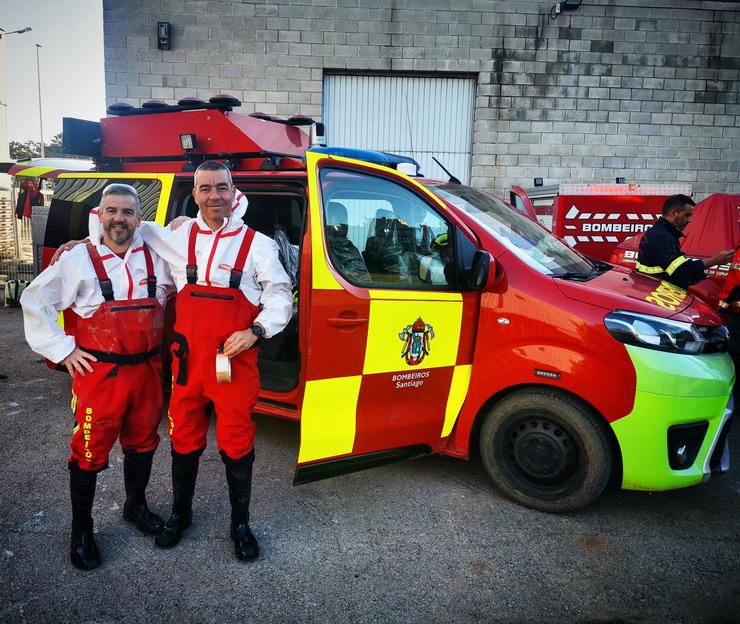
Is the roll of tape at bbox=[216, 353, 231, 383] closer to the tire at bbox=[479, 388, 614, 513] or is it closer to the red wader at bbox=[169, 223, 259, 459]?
the red wader at bbox=[169, 223, 259, 459]

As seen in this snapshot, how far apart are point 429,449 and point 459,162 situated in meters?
7.04

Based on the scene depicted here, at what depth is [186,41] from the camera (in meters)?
8.59

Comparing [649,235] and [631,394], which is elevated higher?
[649,235]

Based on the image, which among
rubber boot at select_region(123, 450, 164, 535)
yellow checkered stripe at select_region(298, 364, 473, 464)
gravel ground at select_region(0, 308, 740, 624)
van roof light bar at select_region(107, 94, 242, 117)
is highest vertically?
van roof light bar at select_region(107, 94, 242, 117)

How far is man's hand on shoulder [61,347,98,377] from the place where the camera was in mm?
2316

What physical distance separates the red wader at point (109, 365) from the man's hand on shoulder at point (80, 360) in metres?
0.02

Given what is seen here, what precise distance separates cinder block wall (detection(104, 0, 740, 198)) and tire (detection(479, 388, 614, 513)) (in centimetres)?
680

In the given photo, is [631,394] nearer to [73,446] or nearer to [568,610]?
[568,610]

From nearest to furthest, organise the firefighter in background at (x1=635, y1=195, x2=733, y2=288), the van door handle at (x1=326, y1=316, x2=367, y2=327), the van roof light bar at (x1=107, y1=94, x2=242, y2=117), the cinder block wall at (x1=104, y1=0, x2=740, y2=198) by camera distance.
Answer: the van door handle at (x1=326, y1=316, x2=367, y2=327) < the firefighter in background at (x1=635, y1=195, x2=733, y2=288) < the van roof light bar at (x1=107, y1=94, x2=242, y2=117) < the cinder block wall at (x1=104, y1=0, x2=740, y2=198)

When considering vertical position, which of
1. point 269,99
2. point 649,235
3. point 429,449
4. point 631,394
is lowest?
point 429,449

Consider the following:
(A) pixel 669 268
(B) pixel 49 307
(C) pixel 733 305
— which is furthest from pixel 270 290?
(C) pixel 733 305

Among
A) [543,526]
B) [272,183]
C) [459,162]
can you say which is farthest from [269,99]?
[543,526]

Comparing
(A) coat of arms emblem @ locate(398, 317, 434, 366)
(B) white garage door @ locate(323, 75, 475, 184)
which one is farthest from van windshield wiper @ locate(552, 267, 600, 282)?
(B) white garage door @ locate(323, 75, 475, 184)

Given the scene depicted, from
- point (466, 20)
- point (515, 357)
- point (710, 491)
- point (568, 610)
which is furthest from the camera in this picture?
point (466, 20)
